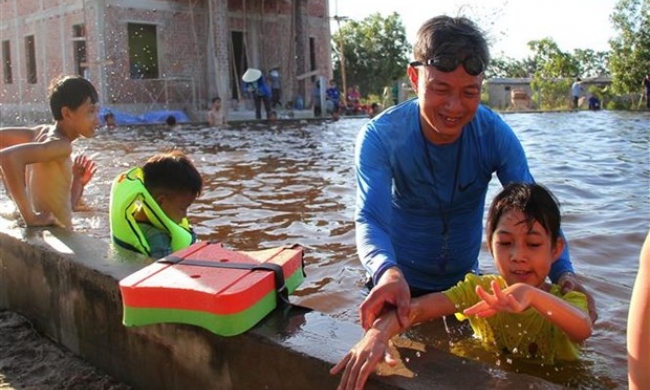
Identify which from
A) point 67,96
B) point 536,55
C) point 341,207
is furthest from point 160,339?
point 536,55

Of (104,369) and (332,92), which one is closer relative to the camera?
(104,369)

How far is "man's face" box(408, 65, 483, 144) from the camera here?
2.62m

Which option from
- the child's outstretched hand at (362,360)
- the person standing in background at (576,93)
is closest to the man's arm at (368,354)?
the child's outstretched hand at (362,360)

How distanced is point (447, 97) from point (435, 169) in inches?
17.2

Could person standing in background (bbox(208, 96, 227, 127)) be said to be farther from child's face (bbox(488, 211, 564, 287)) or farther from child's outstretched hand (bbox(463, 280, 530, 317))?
child's outstretched hand (bbox(463, 280, 530, 317))

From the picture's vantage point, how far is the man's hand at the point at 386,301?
202 cm

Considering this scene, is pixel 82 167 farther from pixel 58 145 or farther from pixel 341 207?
pixel 341 207

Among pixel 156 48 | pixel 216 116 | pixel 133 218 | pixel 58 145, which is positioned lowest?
pixel 133 218

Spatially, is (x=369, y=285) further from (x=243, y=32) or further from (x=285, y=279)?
(x=243, y=32)

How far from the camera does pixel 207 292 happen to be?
215 centimetres

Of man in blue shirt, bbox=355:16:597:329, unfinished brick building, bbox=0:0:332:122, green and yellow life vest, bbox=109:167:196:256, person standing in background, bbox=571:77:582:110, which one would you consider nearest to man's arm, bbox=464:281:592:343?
man in blue shirt, bbox=355:16:597:329

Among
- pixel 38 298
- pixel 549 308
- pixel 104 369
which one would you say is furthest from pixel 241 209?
pixel 549 308

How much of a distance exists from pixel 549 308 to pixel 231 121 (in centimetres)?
1942

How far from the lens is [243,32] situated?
23906 mm
